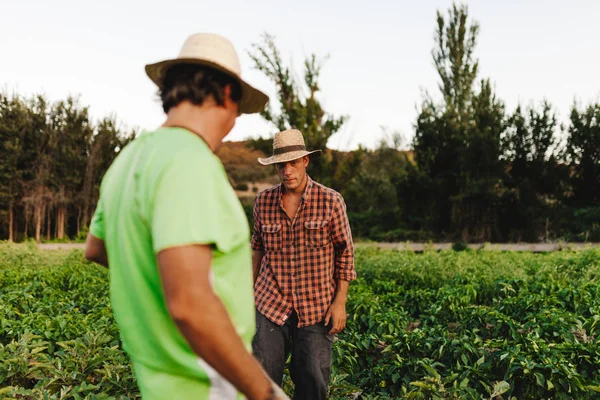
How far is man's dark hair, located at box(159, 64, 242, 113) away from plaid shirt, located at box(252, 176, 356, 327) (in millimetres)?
2070

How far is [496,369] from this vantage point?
160 inches

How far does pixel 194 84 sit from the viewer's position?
1.33m

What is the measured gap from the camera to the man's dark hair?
1322mm

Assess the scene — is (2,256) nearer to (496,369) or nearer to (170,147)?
(496,369)

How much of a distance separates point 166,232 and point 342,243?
2400 millimetres

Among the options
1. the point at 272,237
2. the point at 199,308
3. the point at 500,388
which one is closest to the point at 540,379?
the point at 500,388

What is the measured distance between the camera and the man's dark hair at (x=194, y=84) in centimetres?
132

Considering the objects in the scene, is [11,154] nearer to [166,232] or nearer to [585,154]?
[585,154]

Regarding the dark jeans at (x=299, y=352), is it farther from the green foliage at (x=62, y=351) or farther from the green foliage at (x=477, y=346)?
the green foliage at (x=62, y=351)

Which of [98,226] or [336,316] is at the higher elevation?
[98,226]

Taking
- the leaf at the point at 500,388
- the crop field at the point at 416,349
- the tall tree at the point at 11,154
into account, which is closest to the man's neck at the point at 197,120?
the crop field at the point at 416,349

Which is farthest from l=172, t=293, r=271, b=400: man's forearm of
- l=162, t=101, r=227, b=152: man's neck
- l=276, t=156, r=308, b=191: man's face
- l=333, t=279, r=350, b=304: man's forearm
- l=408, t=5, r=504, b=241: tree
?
l=408, t=5, r=504, b=241: tree

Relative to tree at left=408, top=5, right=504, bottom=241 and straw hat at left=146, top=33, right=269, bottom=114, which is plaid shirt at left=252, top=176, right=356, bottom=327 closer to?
straw hat at left=146, top=33, right=269, bottom=114

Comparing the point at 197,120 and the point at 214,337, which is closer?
the point at 214,337
